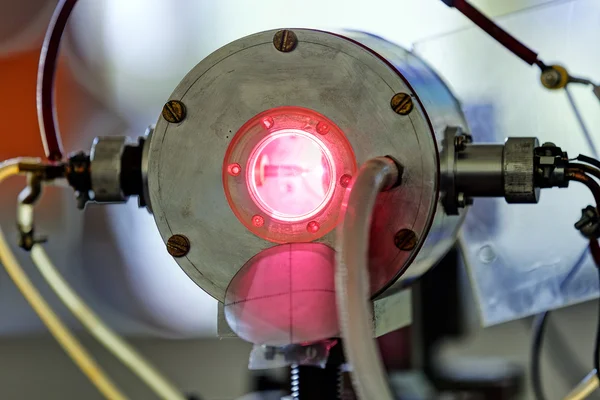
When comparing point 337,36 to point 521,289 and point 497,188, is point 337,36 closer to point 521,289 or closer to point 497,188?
point 497,188

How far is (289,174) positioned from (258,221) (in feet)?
0.09

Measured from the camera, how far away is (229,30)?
2.42 feet

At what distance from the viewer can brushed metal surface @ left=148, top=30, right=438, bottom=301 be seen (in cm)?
35

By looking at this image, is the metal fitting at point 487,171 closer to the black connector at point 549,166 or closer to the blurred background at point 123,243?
the black connector at point 549,166

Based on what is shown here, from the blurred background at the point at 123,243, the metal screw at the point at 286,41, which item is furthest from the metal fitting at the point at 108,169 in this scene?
the blurred background at the point at 123,243

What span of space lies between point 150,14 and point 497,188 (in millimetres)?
697

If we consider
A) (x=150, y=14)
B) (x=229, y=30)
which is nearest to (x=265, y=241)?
(x=229, y=30)

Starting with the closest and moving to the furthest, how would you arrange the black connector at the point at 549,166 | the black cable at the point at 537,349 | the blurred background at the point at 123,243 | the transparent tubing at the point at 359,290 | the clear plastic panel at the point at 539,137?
the transparent tubing at the point at 359,290
the black connector at the point at 549,166
the clear plastic panel at the point at 539,137
the black cable at the point at 537,349
the blurred background at the point at 123,243

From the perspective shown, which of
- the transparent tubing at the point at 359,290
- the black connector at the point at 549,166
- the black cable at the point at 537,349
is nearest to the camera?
the transparent tubing at the point at 359,290

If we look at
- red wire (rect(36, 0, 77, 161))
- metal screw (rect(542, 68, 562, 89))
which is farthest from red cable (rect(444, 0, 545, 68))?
red wire (rect(36, 0, 77, 161))

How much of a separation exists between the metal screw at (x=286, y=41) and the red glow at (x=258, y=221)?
0.08m

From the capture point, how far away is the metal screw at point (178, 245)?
1.20ft

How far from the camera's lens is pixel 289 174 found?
368 millimetres

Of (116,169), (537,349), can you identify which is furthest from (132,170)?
(537,349)
